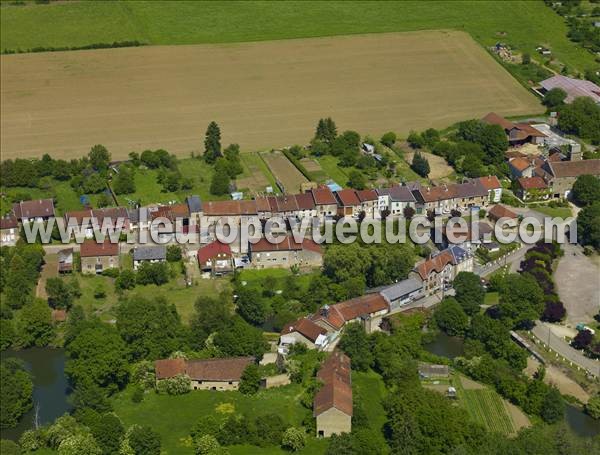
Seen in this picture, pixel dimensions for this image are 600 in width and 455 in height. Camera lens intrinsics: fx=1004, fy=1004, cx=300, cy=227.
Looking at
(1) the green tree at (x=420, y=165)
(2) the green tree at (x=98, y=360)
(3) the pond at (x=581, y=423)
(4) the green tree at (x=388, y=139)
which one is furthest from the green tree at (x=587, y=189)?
(2) the green tree at (x=98, y=360)

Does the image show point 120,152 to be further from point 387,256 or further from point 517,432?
point 517,432

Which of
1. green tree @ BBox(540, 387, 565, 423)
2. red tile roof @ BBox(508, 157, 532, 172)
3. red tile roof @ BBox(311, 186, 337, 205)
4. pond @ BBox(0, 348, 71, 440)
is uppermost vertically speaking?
red tile roof @ BBox(508, 157, 532, 172)

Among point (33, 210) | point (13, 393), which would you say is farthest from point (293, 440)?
point (33, 210)

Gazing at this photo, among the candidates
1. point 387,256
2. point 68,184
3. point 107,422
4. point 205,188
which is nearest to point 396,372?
point 387,256

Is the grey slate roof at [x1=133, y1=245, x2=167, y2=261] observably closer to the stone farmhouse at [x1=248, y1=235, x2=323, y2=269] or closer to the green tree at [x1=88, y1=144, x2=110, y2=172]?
the stone farmhouse at [x1=248, y1=235, x2=323, y2=269]

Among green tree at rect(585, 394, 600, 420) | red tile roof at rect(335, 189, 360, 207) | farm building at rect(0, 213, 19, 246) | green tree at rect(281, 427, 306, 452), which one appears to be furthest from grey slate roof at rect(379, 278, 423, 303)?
farm building at rect(0, 213, 19, 246)

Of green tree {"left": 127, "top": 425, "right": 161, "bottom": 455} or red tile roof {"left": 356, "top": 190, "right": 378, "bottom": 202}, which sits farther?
red tile roof {"left": 356, "top": 190, "right": 378, "bottom": 202}
